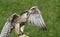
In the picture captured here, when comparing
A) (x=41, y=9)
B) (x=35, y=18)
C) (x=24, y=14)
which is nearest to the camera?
(x=24, y=14)

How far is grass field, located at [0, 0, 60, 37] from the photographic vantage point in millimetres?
8711

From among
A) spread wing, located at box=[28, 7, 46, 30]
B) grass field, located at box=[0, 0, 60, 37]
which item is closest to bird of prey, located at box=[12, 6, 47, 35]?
spread wing, located at box=[28, 7, 46, 30]

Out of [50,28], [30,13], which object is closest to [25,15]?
[30,13]

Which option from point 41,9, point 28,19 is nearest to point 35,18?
point 28,19

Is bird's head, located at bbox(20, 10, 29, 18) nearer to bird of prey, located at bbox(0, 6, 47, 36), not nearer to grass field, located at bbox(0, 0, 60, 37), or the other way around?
bird of prey, located at bbox(0, 6, 47, 36)

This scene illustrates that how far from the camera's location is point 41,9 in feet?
32.2

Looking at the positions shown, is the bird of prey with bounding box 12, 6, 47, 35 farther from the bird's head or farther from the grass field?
the grass field

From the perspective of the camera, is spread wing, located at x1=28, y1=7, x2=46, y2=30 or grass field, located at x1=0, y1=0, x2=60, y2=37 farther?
grass field, located at x1=0, y1=0, x2=60, y2=37

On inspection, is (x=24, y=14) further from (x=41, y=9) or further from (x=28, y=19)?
(x=41, y=9)

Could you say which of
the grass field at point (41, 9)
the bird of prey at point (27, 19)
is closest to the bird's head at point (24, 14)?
the bird of prey at point (27, 19)

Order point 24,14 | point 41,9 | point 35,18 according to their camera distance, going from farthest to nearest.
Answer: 1. point 41,9
2. point 35,18
3. point 24,14

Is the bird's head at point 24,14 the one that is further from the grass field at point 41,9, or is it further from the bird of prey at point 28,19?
the grass field at point 41,9

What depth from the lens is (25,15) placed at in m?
5.69

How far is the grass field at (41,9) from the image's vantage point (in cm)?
871
